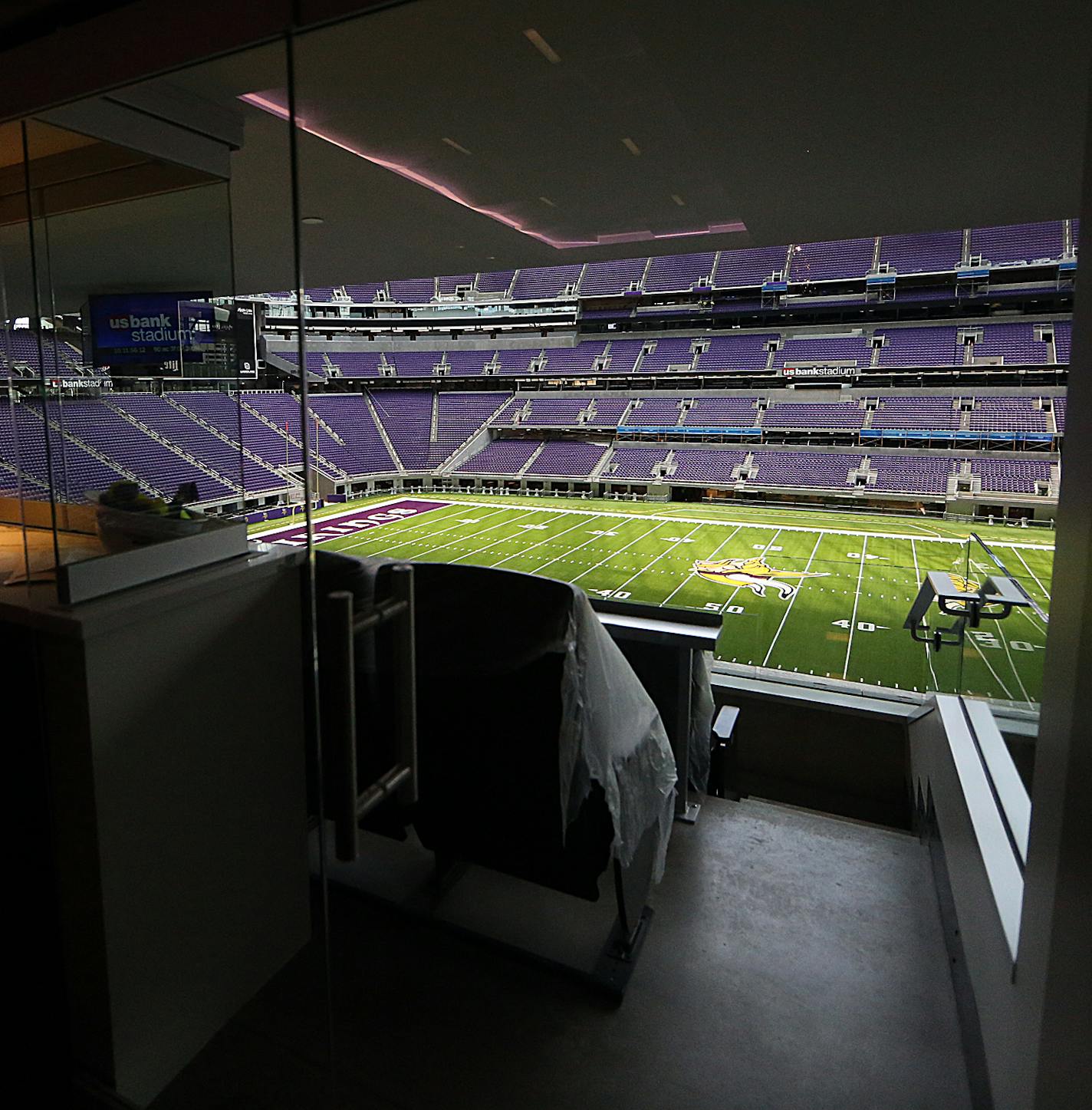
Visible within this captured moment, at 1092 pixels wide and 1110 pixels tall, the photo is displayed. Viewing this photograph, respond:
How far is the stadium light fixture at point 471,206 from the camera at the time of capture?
172 cm

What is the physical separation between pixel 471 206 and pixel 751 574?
36.0ft

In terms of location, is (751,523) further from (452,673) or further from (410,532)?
(452,673)

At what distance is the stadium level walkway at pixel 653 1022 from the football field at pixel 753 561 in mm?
839

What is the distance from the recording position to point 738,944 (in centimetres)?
174

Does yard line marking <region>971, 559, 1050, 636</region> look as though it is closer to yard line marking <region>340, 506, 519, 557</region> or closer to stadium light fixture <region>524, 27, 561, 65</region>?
stadium light fixture <region>524, 27, 561, 65</region>

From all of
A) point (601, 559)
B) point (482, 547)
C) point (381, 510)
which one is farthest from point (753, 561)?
point (381, 510)

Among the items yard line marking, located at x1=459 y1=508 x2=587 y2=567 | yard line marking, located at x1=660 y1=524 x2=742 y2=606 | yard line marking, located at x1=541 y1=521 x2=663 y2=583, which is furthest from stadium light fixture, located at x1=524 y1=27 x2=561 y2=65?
yard line marking, located at x1=459 y1=508 x2=587 y2=567

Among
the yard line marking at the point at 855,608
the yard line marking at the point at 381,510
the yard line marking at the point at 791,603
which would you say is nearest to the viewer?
the yard line marking at the point at 855,608

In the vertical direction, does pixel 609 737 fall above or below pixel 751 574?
above

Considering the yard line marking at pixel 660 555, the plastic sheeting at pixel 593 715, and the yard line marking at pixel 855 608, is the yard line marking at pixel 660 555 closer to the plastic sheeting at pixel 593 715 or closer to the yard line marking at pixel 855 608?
the yard line marking at pixel 855 608

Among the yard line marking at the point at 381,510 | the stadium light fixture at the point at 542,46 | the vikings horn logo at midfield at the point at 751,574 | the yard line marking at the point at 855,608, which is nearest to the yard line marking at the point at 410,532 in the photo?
the yard line marking at the point at 381,510

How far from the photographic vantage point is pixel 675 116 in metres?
1.79

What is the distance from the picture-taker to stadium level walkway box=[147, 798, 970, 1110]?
132cm

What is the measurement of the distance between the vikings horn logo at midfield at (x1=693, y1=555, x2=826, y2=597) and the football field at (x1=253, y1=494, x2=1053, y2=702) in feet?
0.13
